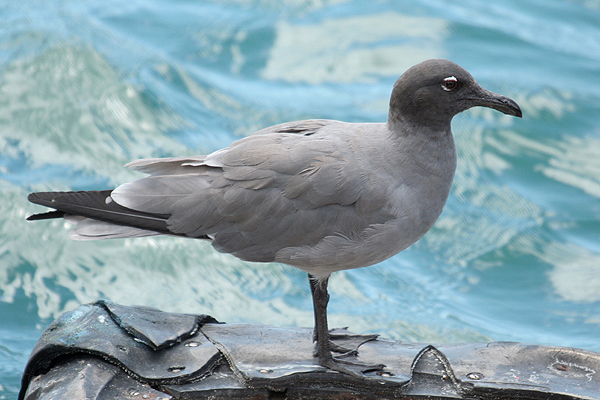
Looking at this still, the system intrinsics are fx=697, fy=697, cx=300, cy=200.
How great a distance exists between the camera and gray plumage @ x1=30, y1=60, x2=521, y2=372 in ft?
11.2

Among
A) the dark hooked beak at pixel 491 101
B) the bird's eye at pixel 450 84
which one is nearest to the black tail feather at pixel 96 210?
the bird's eye at pixel 450 84

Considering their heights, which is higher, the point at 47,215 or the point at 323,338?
the point at 47,215

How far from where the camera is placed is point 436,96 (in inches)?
136

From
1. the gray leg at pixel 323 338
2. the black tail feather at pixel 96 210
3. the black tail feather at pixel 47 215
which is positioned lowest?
the gray leg at pixel 323 338

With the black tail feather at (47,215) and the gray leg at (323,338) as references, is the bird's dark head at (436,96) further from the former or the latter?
the black tail feather at (47,215)

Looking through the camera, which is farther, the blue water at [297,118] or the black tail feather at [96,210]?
the blue water at [297,118]

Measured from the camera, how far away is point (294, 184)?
346cm

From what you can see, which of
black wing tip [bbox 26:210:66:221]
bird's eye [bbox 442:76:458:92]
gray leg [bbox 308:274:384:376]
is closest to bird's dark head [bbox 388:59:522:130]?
bird's eye [bbox 442:76:458:92]

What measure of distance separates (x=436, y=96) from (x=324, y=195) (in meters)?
0.74

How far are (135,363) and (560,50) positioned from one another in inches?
366

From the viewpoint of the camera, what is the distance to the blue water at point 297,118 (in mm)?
6359

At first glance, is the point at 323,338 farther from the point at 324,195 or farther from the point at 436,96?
the point at 436,96

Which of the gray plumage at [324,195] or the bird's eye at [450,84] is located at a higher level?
the bird's eye at [450,84]

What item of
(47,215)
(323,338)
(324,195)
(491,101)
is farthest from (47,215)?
(491,101)
